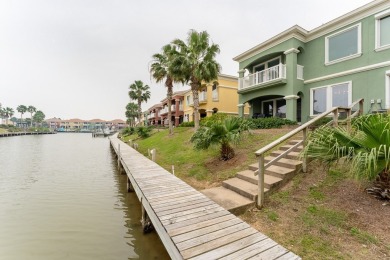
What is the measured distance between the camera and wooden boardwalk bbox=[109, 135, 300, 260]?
2857 mm

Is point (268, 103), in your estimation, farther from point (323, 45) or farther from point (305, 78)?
point (323, 45)

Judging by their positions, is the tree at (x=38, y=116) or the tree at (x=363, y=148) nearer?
the tree at (x=363, y=148)

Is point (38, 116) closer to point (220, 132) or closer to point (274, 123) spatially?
point (274, 123)

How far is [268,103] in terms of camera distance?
750 inches

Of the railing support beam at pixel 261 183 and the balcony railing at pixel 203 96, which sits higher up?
the balcony railing at pixel 203 96

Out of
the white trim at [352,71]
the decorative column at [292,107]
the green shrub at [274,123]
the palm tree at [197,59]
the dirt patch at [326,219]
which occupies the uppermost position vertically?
the palm tree at [197,59]

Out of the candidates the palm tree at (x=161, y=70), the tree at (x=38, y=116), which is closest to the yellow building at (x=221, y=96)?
the palm tree at (x=161, y=70)

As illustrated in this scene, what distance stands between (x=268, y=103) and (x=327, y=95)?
19.4ft

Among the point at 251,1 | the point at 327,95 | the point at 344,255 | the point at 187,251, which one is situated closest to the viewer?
Result: the point at 187,251

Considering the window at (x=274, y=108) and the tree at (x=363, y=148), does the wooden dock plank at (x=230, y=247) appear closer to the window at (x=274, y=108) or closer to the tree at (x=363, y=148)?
the tree at (x=363, y=148)

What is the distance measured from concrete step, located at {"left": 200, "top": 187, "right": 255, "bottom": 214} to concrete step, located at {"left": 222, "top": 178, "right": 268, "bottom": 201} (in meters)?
0.10

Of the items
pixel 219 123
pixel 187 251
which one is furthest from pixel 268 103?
pixel 187 251

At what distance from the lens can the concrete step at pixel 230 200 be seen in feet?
15.2

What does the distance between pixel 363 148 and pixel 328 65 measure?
11837mm
